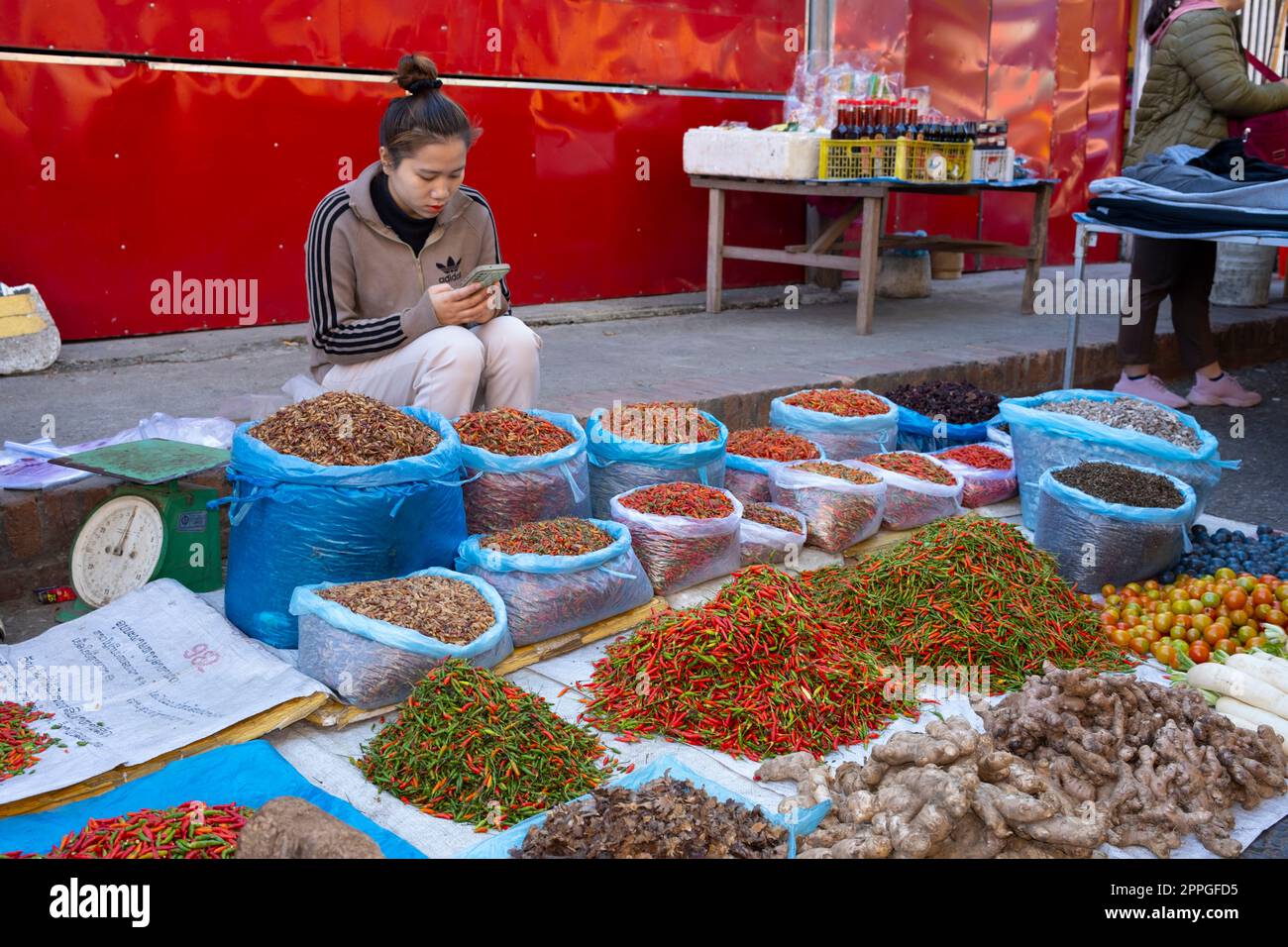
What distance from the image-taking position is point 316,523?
321cm

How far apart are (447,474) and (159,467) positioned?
0.76 metres

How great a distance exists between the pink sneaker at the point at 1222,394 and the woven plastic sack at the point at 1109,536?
9.03ft

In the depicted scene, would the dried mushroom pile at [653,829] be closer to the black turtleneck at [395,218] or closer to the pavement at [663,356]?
the black turtleneck at [395,218]

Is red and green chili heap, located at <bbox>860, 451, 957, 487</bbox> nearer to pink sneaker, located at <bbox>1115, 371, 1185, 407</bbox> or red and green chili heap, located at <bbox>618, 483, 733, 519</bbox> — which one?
red and green chili heap, located at <bbox>618, 483, 733, 519</bbox>

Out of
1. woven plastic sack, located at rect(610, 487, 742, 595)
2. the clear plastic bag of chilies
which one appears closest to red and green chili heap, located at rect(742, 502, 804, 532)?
the clear plastic bag of chilies

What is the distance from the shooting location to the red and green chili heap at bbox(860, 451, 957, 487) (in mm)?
4418

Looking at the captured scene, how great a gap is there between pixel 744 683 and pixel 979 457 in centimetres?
215

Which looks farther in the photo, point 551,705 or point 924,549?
point 924,549

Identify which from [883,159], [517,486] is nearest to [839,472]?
[517,486]

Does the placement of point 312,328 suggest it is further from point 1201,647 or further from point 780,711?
point 1201,647

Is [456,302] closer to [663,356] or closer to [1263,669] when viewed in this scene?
[663,356]

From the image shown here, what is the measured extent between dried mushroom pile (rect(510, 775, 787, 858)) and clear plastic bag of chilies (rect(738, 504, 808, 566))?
154 cm

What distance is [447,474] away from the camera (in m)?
3.39

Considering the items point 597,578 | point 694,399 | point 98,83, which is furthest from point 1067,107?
point 597,578
